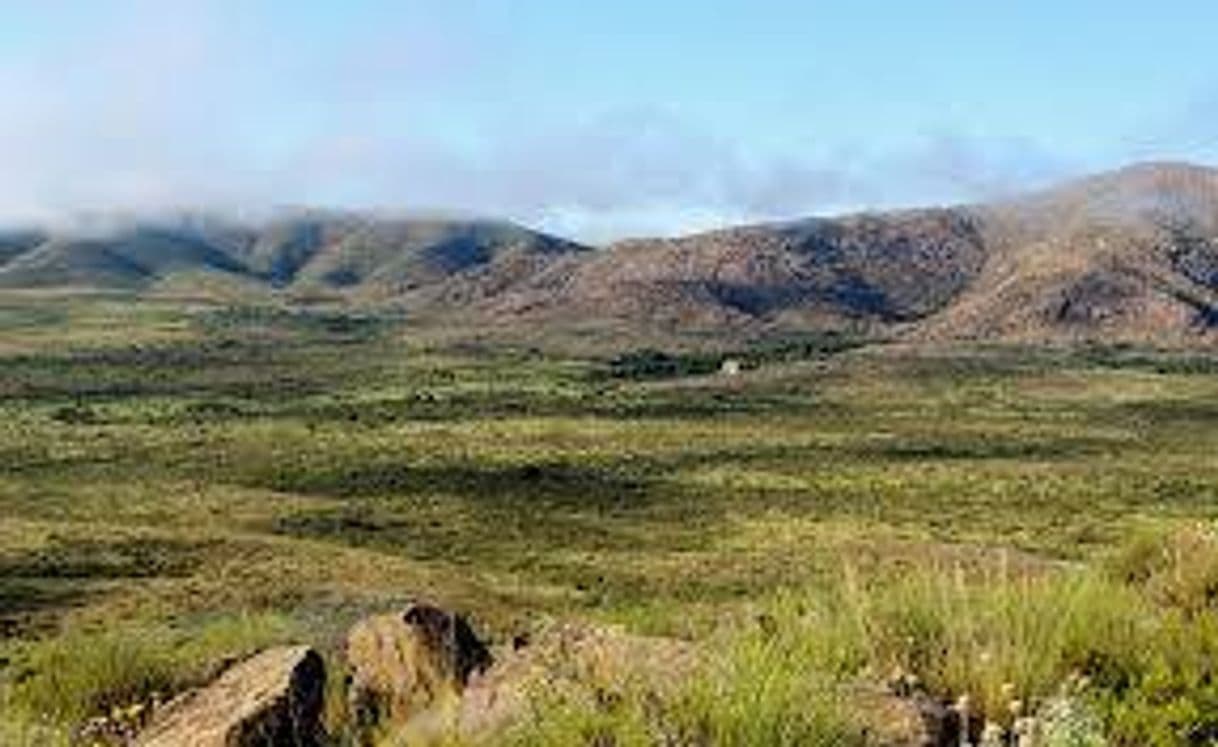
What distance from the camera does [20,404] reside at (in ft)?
470

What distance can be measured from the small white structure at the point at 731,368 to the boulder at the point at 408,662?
525 feet

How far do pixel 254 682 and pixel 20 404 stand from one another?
450 feet

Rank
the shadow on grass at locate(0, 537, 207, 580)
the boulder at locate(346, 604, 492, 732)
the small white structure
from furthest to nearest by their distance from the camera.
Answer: the small white structure
the shadow on grass at locate(0, 537, 207, 580)
the boulder at locate(346, 604, 492, 732)

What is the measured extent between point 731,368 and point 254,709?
169 m

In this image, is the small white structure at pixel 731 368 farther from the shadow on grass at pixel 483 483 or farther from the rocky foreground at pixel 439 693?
the rocky foreground at pixel 439 693

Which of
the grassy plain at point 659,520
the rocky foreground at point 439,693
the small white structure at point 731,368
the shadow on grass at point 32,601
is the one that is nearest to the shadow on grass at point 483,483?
the grassy plain at point 659,520

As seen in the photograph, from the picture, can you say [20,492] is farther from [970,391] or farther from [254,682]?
[970,391]

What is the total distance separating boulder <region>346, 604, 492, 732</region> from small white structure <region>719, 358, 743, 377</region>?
16016 centimetres

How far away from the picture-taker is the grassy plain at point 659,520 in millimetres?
9680

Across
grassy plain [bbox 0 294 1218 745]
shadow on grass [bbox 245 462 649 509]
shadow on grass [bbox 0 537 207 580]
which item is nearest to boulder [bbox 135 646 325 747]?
grassy plain [bbox 0 294 1218 745]

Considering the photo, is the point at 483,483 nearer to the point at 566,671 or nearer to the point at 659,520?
the point at 659,520

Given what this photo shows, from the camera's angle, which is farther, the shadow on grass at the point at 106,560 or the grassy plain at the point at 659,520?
the shadow on grass at the point at 106,560

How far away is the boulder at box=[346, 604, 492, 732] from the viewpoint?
11.4 meters

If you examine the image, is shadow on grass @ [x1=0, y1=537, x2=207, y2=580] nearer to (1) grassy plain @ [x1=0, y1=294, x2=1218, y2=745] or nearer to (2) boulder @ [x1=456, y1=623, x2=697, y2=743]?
(1) grassy plain @ [x1=0, y1=294, x2=1218, y2=745]
